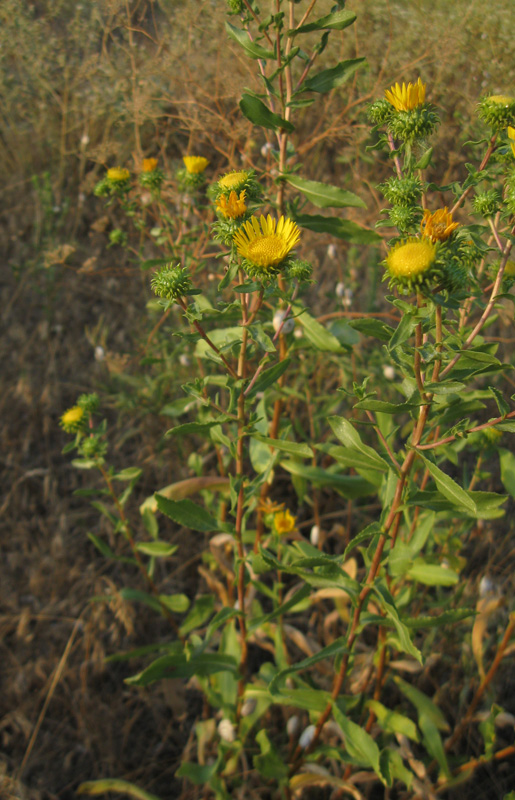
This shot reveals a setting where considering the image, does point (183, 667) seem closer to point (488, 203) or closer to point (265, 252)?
point (265, 252)

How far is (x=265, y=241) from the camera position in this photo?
1.28 m

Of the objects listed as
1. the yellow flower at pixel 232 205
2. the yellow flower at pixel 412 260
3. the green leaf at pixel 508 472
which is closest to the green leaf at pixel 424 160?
the yellow flower at pixel 412 260

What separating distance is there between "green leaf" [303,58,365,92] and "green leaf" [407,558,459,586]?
4.57ft

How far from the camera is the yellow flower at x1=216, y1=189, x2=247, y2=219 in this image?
131 centimetres

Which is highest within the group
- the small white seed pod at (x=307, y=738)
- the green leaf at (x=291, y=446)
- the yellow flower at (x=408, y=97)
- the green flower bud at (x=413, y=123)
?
the yellow flower at (x=408, y=97)

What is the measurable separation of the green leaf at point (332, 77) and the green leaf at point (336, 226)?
339mm

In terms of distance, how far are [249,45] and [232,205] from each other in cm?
52

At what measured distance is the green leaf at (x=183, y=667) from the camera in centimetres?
162

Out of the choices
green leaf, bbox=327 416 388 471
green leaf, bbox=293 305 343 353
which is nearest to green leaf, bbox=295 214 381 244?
A: green leaf, bbox=293 305 343 353

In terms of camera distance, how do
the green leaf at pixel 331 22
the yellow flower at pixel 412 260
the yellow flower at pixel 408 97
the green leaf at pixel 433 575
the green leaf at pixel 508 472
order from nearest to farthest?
the yellow flower at pixel 412 260 < the yellow flower at pixel 408 97 < the green leaf at pixel 331 22 < the green leaf at pixel 508 472 < the green leaf at pixel 433 575

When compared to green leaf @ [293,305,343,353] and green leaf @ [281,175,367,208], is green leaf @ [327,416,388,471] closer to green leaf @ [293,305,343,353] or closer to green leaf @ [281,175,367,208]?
green leaf @ [293,305,343,353]

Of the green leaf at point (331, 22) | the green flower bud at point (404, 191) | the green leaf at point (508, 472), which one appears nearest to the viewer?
the green flower bud at point (404, 191)

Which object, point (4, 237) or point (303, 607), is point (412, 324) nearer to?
point (303, 607)

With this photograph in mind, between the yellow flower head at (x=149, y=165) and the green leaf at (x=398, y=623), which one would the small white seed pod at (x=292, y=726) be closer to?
the green leaf at (x=398, y=623)
